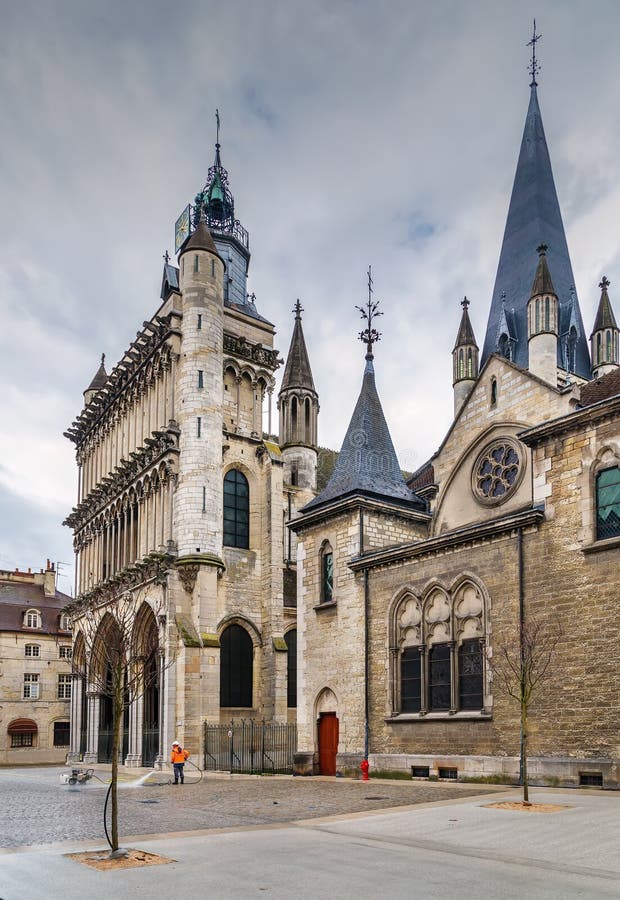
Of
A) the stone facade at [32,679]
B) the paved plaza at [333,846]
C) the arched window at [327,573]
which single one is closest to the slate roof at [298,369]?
the arched window at [327,573]

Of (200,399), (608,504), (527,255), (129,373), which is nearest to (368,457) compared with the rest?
(200,399)

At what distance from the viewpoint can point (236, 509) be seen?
37875mm

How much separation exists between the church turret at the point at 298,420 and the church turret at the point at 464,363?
8.50 metres

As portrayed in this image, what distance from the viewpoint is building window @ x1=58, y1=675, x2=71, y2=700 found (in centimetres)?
5316

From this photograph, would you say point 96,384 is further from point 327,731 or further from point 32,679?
point 327,731

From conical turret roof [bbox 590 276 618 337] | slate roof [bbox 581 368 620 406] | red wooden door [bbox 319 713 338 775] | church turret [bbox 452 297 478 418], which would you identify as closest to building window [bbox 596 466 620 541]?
slate roof [bbox 581 368 620 406]

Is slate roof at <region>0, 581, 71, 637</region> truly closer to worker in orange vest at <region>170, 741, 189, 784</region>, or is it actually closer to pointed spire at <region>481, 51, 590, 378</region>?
worker in orange vest at <region>170, 741, 189, 784</region>

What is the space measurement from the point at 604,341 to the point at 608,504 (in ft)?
69.4

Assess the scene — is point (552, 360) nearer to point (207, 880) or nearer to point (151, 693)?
point (151, 693)

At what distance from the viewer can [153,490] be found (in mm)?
38094

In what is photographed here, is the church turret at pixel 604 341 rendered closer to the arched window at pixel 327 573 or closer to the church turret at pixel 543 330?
the church turret at pixel 543 330

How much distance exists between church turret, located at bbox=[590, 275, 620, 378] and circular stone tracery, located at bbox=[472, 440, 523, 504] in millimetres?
13362

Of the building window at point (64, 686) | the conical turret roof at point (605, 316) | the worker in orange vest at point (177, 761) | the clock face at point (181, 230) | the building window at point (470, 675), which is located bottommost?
the building window at point (64, 686)

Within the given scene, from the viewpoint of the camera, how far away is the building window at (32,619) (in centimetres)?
5372
